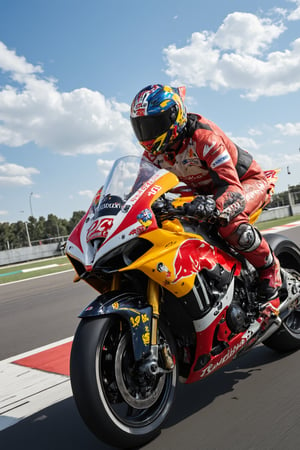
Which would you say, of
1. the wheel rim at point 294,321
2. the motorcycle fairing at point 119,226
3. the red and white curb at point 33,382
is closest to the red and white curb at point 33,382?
the red and white curb at point 33,382

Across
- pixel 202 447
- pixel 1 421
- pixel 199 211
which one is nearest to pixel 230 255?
pixel 199 211

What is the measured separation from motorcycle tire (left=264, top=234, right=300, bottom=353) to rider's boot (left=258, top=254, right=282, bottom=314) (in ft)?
1.33

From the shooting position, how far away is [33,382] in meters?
3.96

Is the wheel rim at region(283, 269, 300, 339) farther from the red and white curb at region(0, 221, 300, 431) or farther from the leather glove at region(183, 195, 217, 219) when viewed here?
the red and white curb at region(0, 221, 300, 431)

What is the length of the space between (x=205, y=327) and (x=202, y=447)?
2.20 ft

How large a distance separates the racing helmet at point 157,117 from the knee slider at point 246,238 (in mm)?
818

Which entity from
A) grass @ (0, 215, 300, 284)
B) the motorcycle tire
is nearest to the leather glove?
the motorcycle tire

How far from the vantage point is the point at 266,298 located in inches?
131

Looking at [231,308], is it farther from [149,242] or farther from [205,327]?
[149,242]

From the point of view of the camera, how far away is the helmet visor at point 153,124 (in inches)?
124

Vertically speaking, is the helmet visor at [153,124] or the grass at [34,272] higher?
the helmet visor at [153,124]

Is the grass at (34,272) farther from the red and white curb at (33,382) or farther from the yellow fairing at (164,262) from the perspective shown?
the yellow fairing at (164,262)

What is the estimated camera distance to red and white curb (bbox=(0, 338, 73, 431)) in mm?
3332

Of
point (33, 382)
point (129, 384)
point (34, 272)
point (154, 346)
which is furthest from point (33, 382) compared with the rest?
point (34, 272)
